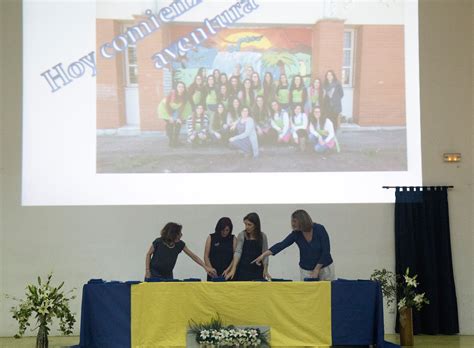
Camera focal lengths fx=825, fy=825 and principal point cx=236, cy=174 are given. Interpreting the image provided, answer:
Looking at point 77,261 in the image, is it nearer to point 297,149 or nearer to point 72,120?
point 72,120

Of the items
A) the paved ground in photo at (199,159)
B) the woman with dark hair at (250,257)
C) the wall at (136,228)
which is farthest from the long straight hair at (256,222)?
the paved ground in photo at (199,159)

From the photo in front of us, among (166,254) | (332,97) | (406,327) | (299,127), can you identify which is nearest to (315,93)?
(332,97)

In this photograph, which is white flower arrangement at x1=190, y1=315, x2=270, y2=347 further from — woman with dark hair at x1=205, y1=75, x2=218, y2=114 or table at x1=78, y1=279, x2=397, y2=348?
woman with dark hair at x1=205, y1=75, x2=218, y2=114

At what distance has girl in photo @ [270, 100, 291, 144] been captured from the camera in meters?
9.96

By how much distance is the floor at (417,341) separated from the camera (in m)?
9.16

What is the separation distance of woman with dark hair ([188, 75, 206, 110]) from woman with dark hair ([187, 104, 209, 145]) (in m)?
0.06

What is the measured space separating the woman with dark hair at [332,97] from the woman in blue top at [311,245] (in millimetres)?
1526

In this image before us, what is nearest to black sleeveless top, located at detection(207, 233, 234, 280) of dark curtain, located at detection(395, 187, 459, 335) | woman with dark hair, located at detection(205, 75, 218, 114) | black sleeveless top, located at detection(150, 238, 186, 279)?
black sleeveless top, located at detection(150, 238, 186, 279)

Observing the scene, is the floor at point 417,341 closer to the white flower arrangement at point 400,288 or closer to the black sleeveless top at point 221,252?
the white flower arrangement at point 400,288

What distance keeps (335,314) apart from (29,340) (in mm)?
3765

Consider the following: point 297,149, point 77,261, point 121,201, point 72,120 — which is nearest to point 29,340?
point 77,261

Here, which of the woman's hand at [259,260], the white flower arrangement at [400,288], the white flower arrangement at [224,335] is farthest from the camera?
the woman's hand at [259,260]

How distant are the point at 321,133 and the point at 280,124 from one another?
20.2 inches

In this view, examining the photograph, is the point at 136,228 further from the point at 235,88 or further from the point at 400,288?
the point at 400,288
